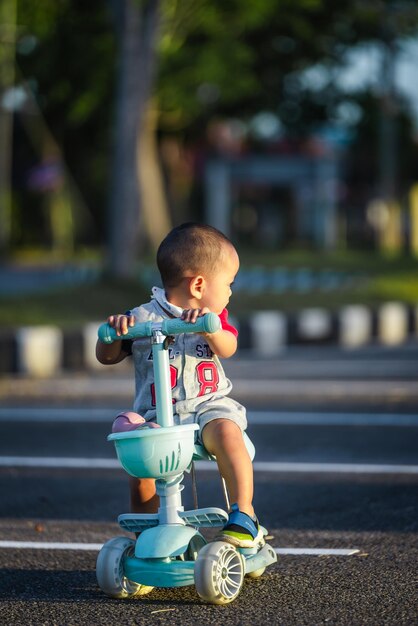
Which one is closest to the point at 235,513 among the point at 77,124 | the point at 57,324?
the point at 57,324

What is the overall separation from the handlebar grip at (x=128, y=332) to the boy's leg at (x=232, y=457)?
359 mm

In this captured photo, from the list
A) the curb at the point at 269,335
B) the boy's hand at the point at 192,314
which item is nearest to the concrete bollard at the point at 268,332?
the curb at the point at 269,335

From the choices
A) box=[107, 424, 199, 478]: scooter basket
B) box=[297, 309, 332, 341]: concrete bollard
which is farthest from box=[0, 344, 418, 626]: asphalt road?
box=[297, 309, 332, 341]: concrete bollard

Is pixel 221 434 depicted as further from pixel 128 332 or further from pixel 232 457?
pixel 128 332

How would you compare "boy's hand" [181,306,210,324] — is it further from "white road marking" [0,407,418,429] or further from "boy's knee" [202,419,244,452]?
"white road marking" [0,407,418,429]

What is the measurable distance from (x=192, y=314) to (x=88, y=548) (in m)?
1.35

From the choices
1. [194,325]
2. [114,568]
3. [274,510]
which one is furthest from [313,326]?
[194,325]

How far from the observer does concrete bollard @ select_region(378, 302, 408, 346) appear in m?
16.3

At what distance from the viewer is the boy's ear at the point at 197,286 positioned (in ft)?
13.3

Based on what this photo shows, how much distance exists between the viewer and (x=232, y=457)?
13.1ft

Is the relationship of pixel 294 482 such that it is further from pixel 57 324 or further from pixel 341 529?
pixel 57 324

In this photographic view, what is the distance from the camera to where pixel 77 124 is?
39.8 meters

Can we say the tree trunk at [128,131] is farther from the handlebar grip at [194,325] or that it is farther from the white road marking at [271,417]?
the handlebar grip at [194,325]

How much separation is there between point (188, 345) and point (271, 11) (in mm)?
24474
